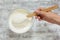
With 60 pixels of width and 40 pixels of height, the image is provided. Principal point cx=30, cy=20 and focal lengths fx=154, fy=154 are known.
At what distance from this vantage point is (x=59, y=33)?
0.72 meters

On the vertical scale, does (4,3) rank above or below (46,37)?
above

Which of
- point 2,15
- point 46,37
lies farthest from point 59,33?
point 2,15

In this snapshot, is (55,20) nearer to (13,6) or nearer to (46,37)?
(46,37)

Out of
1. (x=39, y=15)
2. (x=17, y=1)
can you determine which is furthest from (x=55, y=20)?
(x=17, y=1)

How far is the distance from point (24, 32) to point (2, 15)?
0.13m

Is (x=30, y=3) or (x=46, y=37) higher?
(x=30, y=3)

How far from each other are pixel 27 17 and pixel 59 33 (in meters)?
0.17

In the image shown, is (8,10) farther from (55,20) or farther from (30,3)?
(55,20)

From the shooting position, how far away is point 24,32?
72 cm

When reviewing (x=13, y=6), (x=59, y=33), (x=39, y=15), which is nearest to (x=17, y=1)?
(x=13, y=6)

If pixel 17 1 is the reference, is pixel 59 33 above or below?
below

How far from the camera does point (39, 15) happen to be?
66cm

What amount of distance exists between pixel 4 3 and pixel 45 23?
8.5 inches

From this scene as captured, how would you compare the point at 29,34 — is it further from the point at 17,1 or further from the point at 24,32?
the point at 17,1
